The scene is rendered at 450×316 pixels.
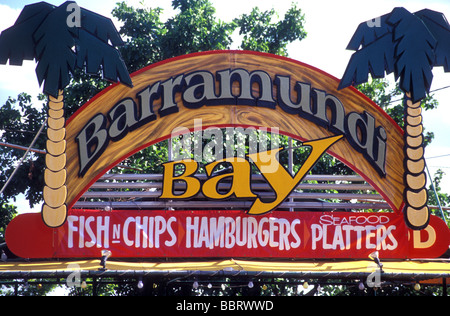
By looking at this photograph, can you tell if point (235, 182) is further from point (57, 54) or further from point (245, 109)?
point (57, 54)

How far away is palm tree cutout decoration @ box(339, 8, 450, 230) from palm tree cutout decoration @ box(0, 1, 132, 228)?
5468mm

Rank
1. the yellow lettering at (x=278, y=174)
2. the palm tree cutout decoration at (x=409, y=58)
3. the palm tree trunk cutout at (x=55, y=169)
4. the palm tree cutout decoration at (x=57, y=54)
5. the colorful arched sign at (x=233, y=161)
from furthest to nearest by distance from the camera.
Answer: the palm tree cutout decoration at (x=409, y=58), the yellow lettering at (x=278, y=174), the palm tree cutout decoration at (x=57, y=54), the colorful arched sign at (x=233, y=161), the palm tree trunk cutout at (x=55, y=169)

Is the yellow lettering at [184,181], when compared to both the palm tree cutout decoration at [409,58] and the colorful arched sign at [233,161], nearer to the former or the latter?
the colorful arched sign at [233,161]

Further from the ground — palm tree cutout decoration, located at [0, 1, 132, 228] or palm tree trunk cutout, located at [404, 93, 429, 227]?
palm tree cutout decoration, located at [0, 1, 132, 228]

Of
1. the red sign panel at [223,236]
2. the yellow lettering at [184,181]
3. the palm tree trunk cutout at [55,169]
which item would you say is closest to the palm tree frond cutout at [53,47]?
the palm tree trunk cutout at [55,169]

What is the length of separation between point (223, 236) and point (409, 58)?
591 cm

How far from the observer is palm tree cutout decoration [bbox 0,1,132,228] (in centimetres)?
1427

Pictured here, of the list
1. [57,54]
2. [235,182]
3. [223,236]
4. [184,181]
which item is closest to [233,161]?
[235,182]

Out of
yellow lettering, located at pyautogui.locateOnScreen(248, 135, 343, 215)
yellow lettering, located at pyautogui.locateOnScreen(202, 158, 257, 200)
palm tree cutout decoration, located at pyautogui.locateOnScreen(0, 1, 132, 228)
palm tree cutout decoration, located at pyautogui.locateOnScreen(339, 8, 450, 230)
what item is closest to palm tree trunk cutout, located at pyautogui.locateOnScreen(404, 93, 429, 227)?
palm tree cutout decoration, located at pyautogui.locateOnScreen(339, 8, 450, 230)

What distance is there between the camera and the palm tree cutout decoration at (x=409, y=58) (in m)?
14.8

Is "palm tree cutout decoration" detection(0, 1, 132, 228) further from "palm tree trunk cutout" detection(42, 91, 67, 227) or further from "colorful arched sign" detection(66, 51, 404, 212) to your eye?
"colorful arched sign" detection(66, 51, 404, 212)

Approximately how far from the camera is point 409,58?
14906 millimetres
